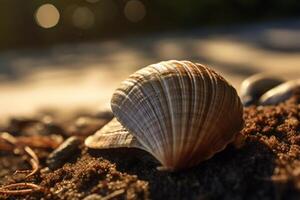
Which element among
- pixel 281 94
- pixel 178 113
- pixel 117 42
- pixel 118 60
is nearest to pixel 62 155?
pixel 178 113

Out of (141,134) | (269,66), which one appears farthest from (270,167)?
(269,66)

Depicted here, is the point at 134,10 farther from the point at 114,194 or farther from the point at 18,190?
the point at 114,194

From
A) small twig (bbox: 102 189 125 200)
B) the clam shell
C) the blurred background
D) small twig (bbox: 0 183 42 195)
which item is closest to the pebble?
the clam shell

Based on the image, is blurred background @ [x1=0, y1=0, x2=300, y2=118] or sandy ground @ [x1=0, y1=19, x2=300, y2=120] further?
blurred background @ [x1=0, y1=0, x2=300, y2=118]

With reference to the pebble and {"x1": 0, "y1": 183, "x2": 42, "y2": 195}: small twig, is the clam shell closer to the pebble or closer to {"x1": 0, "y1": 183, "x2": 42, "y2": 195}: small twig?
the pebble

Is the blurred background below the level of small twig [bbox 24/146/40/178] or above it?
below

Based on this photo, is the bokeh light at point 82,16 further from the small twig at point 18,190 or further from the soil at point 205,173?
the small twig at point 18,190

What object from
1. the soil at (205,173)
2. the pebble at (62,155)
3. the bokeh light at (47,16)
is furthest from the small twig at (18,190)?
the bokeh light at (47,16)
